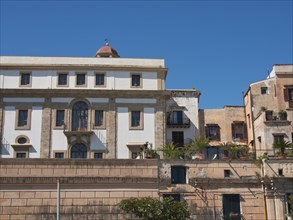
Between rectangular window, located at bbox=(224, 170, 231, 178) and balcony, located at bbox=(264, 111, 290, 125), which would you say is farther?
balcony, located at bbox=(264, 111, 290, 125)

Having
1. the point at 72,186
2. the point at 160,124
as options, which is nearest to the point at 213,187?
the point at 72,186

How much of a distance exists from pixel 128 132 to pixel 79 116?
444 cm

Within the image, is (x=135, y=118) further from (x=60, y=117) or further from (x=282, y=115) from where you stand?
(x=282, y=115)

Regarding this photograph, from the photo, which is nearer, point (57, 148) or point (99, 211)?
point (99, 211)

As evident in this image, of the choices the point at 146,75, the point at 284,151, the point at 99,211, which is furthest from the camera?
the point at 146,75

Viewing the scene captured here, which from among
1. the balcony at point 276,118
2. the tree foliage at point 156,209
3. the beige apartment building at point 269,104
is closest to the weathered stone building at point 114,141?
the beige apartment building at point 269,104

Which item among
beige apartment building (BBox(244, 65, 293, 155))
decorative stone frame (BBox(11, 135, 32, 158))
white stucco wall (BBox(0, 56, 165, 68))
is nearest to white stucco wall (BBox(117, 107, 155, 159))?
white stucco wall (BBox(0, 56, 165, 68))

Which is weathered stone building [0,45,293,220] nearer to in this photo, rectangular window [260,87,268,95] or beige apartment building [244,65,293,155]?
beige apartment building [244,65,293,155]

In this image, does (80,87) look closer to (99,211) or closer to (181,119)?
(181,119)

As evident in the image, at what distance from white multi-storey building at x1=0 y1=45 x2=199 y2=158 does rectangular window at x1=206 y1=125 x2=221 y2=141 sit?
736 centimetres

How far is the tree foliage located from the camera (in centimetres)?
2617

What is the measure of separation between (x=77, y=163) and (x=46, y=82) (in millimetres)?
12957

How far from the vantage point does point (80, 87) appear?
41.8 m

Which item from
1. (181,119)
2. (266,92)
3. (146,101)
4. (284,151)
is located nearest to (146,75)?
(146,101)
